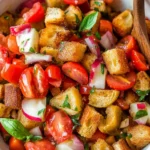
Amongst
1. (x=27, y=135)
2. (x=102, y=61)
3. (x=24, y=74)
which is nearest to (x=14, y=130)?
(x=27, y=135)

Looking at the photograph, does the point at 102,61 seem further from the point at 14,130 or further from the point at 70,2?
the point at 14,130

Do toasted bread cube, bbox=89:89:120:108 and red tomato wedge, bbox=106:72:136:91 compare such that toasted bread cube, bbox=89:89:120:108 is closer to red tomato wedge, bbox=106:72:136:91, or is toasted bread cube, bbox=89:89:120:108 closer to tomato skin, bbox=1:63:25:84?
red tomato wedge, bbox=106:72:136:91

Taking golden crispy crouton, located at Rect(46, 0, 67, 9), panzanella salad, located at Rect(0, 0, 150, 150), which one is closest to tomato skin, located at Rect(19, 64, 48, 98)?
panzanella salad, located at Rect(0, 0, 150, 150)

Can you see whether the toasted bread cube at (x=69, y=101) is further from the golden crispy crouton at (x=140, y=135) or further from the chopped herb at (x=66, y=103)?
the golden crispy crouton at (x=140, y=135)

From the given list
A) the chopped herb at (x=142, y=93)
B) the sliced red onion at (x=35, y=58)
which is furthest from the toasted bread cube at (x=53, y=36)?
the chopped herb at (x=142, y=93)

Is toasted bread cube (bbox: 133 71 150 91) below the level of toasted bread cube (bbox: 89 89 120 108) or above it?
above

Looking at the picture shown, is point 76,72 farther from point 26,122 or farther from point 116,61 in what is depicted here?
point 26,122

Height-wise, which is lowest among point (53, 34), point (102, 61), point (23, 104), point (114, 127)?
point (114, 127)

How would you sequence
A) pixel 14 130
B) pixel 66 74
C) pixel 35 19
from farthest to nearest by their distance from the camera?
pixel 35 19, pixel 66 74, pixel 14 130

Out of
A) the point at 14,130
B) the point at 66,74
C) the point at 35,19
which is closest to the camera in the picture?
the point at 14,130
